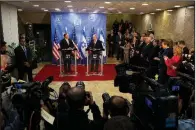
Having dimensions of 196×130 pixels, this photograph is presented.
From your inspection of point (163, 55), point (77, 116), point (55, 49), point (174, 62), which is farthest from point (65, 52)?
point (77, 116)

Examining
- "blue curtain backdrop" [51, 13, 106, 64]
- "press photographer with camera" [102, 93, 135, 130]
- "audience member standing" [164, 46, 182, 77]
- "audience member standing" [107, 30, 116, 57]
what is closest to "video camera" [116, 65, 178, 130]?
"press photographer with camera" [102, 93, 135, 130]

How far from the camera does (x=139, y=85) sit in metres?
1.98

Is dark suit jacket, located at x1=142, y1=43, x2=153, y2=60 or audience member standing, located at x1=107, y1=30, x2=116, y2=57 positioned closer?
dark suit jacket, located at x1=142, y1=43, x2=153, y2=60

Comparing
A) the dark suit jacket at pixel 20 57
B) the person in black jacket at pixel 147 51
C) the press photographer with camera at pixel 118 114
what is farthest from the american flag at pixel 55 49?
the press photographer with camera at pixel 118 114

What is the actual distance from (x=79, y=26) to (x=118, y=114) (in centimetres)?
796

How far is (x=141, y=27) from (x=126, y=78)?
29.2 feet

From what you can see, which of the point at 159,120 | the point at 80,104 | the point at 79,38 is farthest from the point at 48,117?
the point at 79,38

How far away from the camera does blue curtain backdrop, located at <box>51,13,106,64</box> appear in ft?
30.1

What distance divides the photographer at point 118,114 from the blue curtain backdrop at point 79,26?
25.0 ft

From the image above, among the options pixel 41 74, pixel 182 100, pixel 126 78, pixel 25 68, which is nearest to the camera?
pixel 126 78

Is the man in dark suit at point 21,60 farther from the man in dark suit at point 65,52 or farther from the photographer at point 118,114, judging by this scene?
the photographer at point 118,114

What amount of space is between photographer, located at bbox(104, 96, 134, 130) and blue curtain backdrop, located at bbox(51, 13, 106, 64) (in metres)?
7.61

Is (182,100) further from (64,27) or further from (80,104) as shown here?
(64,27)

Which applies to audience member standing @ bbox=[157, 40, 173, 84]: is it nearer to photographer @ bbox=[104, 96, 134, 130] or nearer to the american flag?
photographer @ bbox=[104, 96, 134, 130]
